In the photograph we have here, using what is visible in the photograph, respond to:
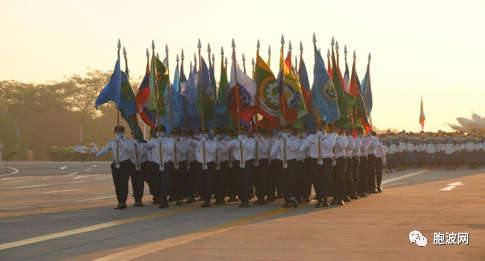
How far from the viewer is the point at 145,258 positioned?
9.04 m

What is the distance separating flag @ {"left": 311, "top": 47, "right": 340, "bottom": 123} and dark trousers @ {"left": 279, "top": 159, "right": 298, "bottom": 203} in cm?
177

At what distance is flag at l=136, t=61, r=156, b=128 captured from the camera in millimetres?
18094

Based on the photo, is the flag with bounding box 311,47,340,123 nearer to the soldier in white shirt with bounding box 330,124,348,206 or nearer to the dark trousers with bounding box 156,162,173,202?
the soldier in white shirt with bounding box 330,124,348,206

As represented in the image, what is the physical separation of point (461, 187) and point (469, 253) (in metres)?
13.1

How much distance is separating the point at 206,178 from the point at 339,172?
114 inches

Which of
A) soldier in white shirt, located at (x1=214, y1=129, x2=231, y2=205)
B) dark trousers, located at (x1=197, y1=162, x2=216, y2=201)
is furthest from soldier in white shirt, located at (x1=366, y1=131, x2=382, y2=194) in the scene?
dark trousers, located at (x1=197, y1=162, x2=216, y2=201)

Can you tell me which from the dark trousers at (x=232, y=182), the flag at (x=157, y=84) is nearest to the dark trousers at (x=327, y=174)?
the dark trousers at (x=232, y=182)

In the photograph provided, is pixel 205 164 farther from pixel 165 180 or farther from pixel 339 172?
pixel 339 172

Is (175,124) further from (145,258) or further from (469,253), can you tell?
(469,253)

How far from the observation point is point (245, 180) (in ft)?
52.8

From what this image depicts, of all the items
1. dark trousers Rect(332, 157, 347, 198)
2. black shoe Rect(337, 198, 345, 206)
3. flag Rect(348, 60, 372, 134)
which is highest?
flag Rect(348, 60, 372, 134)

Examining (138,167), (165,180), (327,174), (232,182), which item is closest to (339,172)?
(327,174)

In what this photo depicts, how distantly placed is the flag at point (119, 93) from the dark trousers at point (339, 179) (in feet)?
16.9

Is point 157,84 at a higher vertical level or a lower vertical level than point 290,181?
higher
